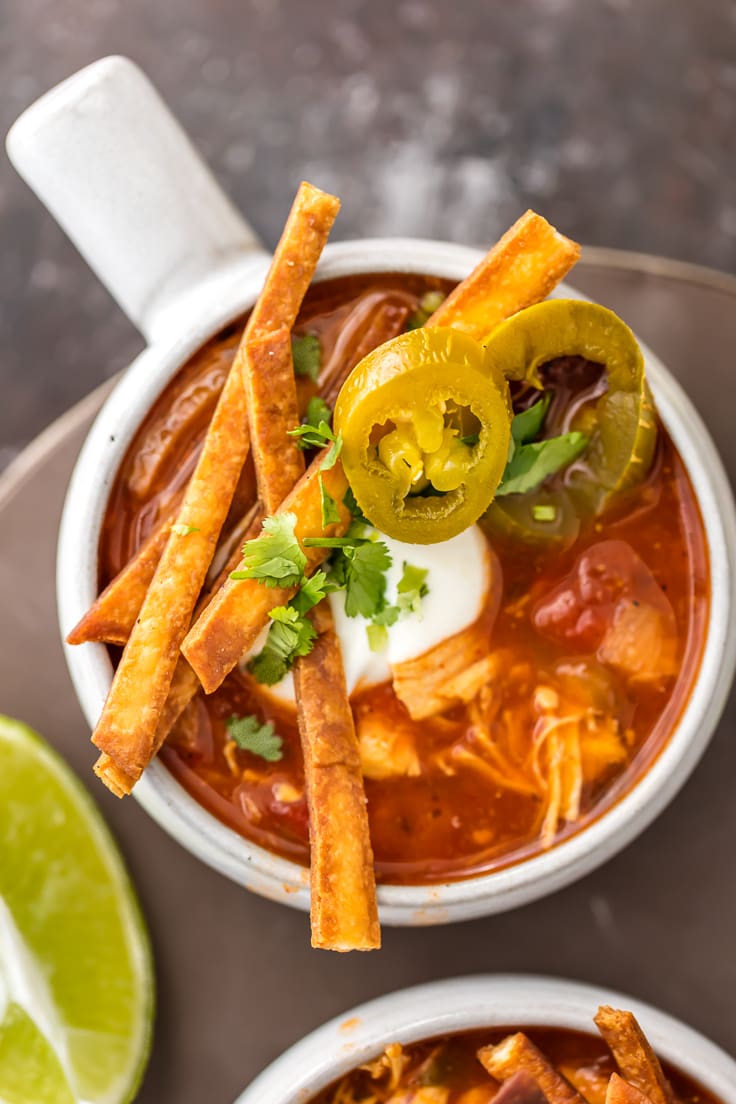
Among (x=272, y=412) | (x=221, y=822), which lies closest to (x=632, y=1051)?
(x=221, y=822)

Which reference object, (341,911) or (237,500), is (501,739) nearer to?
(341,911)

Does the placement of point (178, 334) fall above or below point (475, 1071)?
above

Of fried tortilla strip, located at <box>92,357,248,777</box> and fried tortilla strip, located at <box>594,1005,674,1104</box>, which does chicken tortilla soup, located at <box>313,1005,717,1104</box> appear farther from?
fried tortilla strip, located at <box>92,357,248,777</box>

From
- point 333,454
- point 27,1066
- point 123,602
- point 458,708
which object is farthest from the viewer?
point 27,1066

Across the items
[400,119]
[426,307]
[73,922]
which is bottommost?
[73,922]

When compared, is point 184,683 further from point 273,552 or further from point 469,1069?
point 469,1069

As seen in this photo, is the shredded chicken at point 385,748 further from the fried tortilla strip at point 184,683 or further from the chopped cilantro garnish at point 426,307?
the chopped cilantro garnish at point 426,307

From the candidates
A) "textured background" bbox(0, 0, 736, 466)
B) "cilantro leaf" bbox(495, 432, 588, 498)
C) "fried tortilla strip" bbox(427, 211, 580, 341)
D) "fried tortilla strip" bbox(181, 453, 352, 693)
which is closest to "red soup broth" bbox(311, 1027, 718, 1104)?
"fried tortilla strip" bbox(181, 453, 352, 693)
